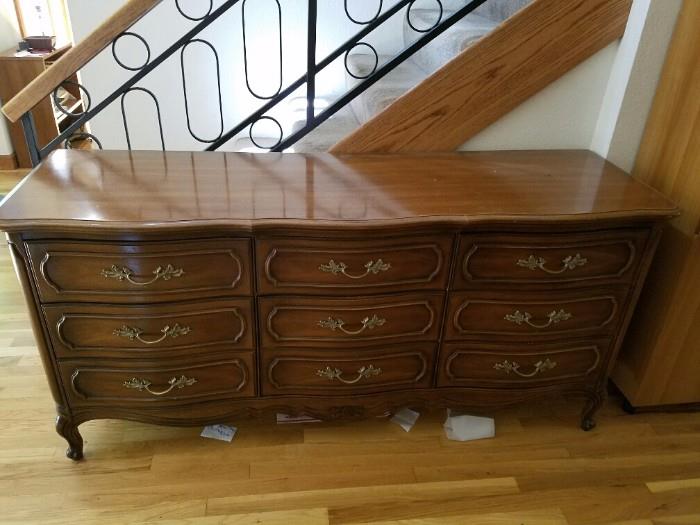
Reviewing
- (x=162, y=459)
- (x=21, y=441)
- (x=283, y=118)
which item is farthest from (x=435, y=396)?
(x=283, y=118)

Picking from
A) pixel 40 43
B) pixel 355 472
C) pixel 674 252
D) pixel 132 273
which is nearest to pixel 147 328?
pixel 132 273

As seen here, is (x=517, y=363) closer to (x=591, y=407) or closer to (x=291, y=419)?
(x=591, y=407)

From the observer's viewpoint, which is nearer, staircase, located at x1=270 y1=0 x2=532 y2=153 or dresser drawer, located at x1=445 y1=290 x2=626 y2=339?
dresser drawer, located at x1=445 y1=290 x2=626 y2=339

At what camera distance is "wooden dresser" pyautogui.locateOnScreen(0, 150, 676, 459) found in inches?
51.6

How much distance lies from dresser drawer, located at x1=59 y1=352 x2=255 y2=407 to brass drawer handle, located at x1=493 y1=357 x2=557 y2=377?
29.7 inches

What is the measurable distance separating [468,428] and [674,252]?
848 mm

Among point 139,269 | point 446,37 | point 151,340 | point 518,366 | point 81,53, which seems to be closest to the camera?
point 139,269

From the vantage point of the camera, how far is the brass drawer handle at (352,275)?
4.51ft

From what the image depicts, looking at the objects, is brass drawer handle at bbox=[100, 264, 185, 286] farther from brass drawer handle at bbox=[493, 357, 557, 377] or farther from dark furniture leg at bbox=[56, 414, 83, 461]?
brass drawer handle at bbox=[493, 357, 557, 377]

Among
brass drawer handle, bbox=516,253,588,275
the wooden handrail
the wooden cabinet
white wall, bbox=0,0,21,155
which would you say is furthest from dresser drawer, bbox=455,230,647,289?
white wall, bbox=0,0,21,155

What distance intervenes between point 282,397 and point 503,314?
27.3 inches

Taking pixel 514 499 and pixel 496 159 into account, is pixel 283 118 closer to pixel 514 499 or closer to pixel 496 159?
pixel 496 159

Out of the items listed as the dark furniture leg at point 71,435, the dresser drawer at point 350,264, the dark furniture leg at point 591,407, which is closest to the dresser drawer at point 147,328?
the dresser drawer at point 350,264

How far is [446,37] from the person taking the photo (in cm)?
219
